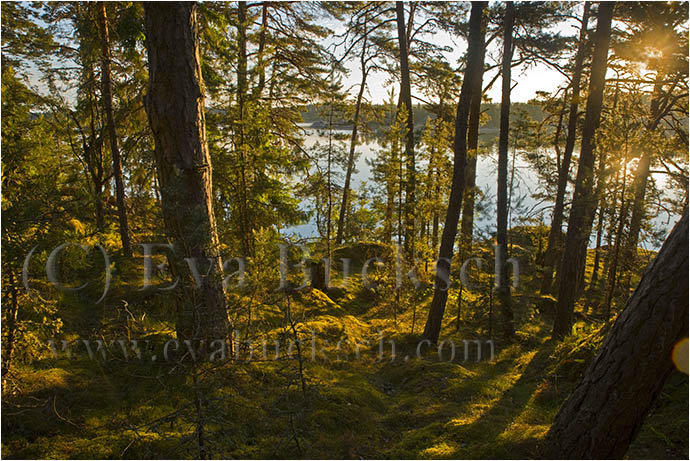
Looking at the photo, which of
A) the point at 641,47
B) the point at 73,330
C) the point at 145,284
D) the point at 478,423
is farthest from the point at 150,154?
the point at 641,47

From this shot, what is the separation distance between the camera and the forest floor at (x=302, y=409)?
416cm

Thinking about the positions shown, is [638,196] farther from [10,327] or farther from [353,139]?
[10,327]

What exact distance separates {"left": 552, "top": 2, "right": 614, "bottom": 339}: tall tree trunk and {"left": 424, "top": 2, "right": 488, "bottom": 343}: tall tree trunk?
90.4 inches

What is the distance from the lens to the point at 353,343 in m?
9.45

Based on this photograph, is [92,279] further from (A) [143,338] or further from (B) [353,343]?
(B) [353,343]

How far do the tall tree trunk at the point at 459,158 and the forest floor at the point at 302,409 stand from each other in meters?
1.77

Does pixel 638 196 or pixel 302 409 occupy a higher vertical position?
pixel 638 196

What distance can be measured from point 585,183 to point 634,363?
6405mm

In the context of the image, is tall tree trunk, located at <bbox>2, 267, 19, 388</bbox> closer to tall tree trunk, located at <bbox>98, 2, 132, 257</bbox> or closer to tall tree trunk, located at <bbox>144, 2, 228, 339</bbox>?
tall tree trunk, located at <bbox>144, 2, 228, 339</bbox>

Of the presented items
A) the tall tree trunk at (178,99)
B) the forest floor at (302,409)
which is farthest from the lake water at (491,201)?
the forest floor at (302,409)

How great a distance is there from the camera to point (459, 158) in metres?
8.62

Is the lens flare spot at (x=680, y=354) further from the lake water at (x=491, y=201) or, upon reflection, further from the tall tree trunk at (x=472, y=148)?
the tall tree trunk at (x=472, y=148)

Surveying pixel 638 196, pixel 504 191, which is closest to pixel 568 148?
pixel 638 196

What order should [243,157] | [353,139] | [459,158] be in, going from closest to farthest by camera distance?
1. [459,158]
2. [243,157]
3. [353,139]
